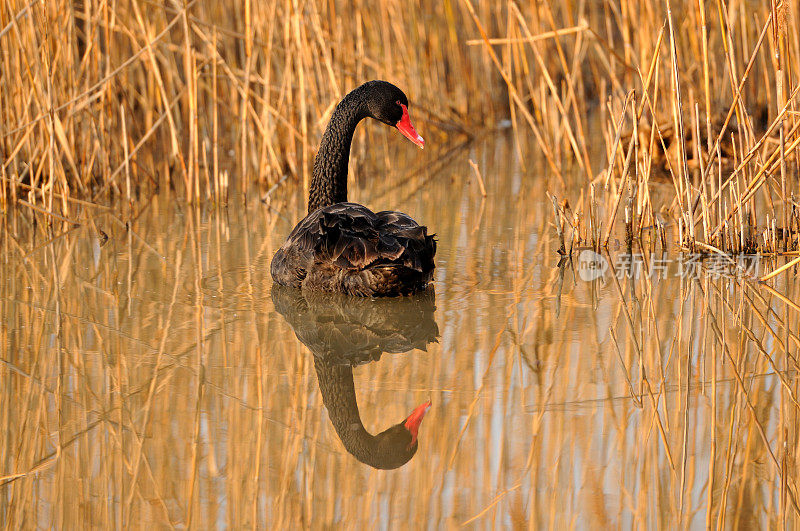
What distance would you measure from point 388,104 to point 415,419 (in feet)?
8.59

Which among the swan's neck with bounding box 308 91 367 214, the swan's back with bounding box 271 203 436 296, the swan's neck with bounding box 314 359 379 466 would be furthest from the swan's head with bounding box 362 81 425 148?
the swan's neck with bounding box 314 359 379 466

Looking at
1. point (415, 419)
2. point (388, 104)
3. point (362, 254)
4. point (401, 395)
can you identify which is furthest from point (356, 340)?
point (388, 104)

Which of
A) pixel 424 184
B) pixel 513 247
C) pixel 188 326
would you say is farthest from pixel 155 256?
pixel 424 184

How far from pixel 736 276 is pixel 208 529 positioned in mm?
2727

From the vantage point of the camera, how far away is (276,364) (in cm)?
327

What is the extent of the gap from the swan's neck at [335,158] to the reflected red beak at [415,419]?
2.26m

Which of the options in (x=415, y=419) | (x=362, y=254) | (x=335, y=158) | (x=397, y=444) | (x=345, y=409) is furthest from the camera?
(x=335, y=158)

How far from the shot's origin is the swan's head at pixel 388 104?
5027 millimetres

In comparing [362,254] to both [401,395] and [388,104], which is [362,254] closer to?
[401,395]

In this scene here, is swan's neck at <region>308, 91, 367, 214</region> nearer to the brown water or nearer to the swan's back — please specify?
the brown water

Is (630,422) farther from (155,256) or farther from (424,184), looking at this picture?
(424,184)

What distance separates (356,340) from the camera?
360 cm

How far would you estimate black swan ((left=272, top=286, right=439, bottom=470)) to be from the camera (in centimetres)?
256

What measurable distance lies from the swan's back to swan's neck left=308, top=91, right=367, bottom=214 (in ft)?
2.47
